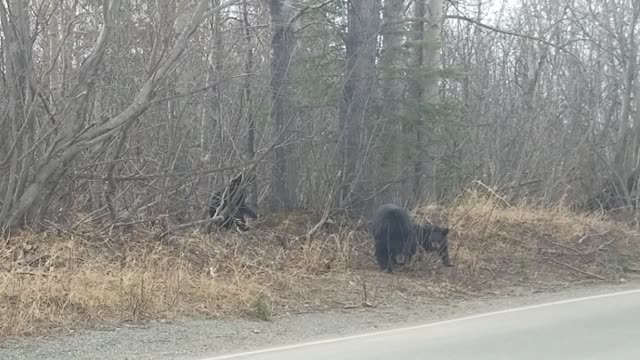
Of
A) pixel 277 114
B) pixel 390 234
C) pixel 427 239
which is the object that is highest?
pixel 277 114

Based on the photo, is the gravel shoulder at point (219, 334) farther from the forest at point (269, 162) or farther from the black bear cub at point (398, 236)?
the black bear cub at point (398, 236)

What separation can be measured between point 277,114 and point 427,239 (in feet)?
14.2

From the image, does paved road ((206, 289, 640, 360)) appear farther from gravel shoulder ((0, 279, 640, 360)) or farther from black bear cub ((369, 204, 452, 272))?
black bear cub ((369, 204, 452, 272))

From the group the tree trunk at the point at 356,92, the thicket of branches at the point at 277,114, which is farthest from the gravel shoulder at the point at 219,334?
the tree trunk at the point at 356,92

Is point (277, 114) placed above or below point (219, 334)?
above

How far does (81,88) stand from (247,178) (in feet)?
12.0

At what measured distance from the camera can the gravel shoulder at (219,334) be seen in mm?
8055

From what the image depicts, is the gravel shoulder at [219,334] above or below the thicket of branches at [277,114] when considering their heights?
below

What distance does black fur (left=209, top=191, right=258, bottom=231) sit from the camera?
1454 cm

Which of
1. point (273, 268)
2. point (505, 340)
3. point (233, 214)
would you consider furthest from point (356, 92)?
point (505, 340)

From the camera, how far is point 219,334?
354 inches

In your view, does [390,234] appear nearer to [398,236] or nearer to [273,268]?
[398,236]

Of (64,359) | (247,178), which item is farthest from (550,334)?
(247,178)

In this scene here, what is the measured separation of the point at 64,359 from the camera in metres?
7.73
